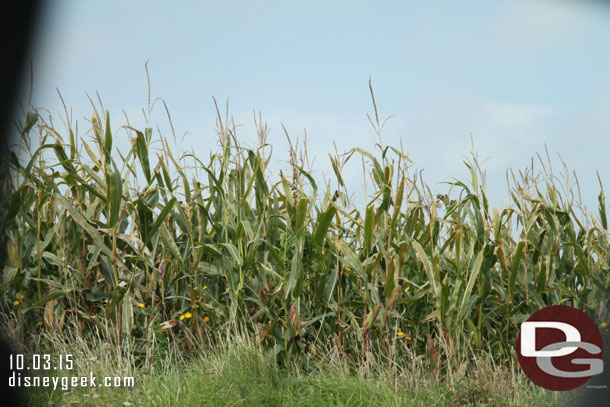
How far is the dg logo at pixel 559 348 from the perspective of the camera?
337cm

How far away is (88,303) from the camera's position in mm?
3668

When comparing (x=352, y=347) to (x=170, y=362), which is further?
(x=352, y=347)

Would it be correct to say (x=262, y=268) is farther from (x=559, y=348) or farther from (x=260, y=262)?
(x=559, y=348)

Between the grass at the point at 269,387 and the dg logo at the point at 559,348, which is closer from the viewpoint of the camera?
the grass at the point at 269,387

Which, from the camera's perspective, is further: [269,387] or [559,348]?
[559,348]

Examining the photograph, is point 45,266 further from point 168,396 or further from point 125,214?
point 168,396

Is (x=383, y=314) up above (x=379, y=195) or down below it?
below

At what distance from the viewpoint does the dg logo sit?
3367mm

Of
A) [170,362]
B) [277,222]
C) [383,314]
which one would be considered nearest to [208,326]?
[170,362]

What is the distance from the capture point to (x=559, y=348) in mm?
3555

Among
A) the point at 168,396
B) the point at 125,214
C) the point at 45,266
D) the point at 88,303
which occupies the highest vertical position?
the point at 125,214

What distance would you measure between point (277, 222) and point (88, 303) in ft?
4.25

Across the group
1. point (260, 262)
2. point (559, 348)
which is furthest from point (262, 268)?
point (559, 348)

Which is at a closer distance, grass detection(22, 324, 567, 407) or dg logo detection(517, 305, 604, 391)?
grass detection(22, 324, 567, 407)
